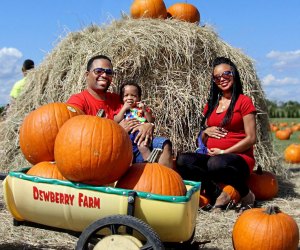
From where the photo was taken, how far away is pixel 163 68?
265 inches

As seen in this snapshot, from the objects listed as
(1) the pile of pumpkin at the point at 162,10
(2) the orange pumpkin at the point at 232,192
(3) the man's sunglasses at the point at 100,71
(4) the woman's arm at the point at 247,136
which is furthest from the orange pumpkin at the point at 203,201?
(1) the pile of pumpkin at the point at 162,10

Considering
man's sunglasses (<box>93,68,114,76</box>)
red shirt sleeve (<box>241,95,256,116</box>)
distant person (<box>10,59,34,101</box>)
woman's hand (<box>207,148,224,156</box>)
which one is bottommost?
woman's hand (<box>207,148,224,156</box>)

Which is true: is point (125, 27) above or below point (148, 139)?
above

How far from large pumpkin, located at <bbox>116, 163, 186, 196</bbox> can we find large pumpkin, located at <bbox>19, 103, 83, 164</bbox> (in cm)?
60

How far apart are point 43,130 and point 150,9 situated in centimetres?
444

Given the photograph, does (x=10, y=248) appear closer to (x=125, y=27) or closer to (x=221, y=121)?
(x=221, y=121)

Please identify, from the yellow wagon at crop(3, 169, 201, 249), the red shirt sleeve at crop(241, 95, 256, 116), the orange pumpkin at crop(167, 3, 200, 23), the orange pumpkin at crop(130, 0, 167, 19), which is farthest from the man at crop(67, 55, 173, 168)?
the orange pumpkin at crop(167, 3, 200, 23)

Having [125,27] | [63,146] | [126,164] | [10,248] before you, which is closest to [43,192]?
[63,146]

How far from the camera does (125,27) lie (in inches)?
277

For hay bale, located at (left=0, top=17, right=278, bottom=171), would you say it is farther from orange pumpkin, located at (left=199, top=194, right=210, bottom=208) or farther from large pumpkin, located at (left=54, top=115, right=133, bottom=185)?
large pumpkin, located at (left=54, top=115, right=133, bottom=185)

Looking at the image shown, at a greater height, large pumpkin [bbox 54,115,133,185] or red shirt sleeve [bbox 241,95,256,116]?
red shirt sleeve [bbox 241,95,256,116]

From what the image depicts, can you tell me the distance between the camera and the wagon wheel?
9.58ft

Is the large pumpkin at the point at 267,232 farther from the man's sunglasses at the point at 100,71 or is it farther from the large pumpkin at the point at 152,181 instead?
the man's sunglasses at the point at 100,71

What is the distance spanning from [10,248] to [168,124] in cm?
316
